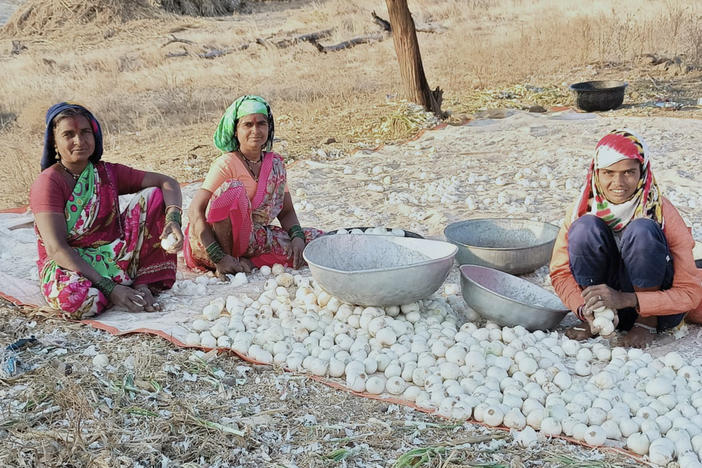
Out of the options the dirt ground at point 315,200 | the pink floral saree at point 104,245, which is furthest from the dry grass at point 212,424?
the pink floral saree at point 104,245

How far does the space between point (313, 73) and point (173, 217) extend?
6.52 meters

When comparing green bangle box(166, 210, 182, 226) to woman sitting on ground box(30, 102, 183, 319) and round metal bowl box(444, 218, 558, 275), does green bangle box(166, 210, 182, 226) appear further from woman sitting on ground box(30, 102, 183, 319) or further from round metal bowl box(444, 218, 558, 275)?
round metal bowl box(444, 218, 558, 275)

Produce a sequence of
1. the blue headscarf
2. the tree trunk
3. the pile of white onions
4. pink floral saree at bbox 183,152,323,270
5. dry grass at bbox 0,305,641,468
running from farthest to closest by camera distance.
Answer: the tree trunk, pink floral saree at bbox 183,152,323,270, the blue headscarf, the pile of white onions, dry grass at bbox 0,305,641,468

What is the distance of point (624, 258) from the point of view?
264 centimetres

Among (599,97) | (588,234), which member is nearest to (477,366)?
(588,234)

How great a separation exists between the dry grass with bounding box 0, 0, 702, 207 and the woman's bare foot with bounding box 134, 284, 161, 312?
2.37 m

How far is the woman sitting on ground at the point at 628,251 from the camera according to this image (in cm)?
257

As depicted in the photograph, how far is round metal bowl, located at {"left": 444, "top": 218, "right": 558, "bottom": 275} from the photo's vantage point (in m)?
3.30

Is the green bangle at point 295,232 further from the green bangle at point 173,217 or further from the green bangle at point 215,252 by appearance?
the green bangle at point 173,217

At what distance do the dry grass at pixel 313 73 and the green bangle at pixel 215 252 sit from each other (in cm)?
216

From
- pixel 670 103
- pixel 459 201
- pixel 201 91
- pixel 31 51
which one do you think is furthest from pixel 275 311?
pixel 31 51

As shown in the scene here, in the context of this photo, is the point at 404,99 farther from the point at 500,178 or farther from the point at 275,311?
the point at 275,311

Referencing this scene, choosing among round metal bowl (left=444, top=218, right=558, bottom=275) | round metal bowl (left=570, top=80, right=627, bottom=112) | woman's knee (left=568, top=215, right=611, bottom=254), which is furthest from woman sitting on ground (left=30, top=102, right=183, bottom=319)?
round metal bowl (left=570, top=80, right=627, bottom=112)

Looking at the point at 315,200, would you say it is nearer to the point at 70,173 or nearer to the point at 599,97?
the point at 70,173
